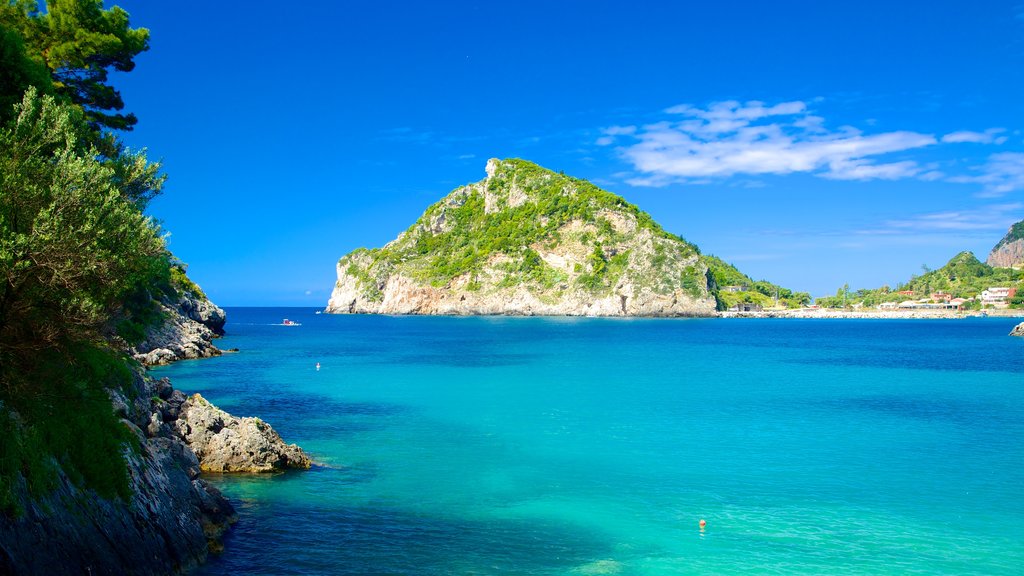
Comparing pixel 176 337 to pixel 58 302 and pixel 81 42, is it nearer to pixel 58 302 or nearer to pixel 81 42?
pixel 81 42

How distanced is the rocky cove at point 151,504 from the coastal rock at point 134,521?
17 millimetres

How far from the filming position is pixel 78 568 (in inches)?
432

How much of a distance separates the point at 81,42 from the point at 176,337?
123ft

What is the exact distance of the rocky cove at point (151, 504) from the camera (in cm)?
1059

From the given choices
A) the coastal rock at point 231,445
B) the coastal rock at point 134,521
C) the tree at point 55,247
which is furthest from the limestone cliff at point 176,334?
the tree at point 55,247

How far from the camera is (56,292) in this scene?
38.5 ft

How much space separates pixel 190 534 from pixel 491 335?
96.5m

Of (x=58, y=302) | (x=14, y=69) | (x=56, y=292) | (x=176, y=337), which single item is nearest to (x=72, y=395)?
(x=58, y=302)

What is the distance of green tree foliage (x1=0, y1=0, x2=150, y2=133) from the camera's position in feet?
103

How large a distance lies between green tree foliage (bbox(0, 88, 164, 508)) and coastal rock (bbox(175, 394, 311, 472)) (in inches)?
323

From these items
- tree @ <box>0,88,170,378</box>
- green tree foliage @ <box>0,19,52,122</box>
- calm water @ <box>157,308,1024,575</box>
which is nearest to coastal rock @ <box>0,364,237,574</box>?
calm water @ <box>157,308,1024,575</box>

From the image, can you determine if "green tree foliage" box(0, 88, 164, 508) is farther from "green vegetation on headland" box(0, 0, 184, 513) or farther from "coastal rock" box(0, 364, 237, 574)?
"coastal rock" box(0, 364, 237, 574)

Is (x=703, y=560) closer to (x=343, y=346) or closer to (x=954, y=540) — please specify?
(x=954, y=540)

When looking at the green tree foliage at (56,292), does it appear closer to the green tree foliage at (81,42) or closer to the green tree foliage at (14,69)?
the green tree foliage at (14,69)
